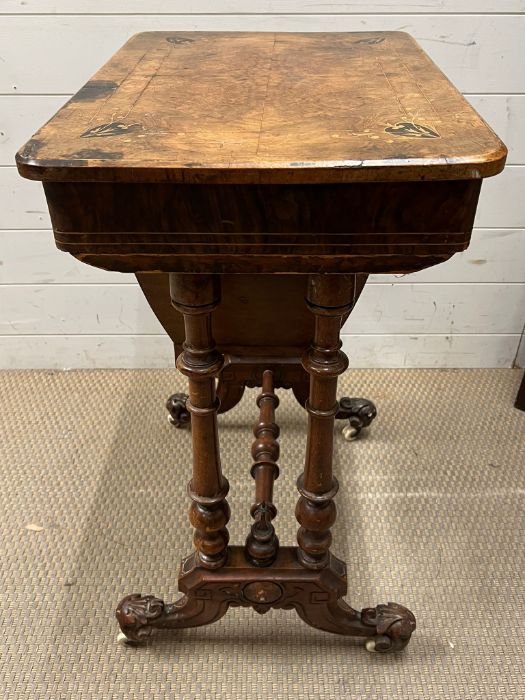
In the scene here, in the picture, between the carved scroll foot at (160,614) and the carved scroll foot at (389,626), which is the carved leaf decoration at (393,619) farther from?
the carved scroll foot at (160,614)

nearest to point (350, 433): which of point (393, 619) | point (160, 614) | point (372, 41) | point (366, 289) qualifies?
point (366, 289)

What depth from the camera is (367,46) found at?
97 centimetres

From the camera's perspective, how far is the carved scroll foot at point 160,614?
985 mm

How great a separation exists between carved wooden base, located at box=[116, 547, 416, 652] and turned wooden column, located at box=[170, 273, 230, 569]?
36mm

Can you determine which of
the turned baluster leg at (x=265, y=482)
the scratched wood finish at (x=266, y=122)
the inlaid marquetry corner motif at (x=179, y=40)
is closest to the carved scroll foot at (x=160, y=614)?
the turned baluster leg at (x=265, y=482)

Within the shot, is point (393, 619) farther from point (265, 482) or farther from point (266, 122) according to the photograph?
point (266, 122)

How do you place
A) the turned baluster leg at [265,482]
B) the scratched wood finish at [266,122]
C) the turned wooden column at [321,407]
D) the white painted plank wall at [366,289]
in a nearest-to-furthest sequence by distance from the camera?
the scratched wood finish at [266,122] < the turned wooden column at [321,407] < the turned baluster leg at [265,482] < the white painted plank wall at [366,289]

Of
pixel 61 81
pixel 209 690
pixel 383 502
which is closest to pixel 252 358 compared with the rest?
pixel 383 502

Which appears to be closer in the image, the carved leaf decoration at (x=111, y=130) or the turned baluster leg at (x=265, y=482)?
the carved leaf decoration at (x=111, y=130)

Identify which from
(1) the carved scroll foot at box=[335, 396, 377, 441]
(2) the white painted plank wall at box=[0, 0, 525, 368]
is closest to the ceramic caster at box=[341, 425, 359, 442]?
(1) the carved scroll foot at box=[335, 396, 377, 441]

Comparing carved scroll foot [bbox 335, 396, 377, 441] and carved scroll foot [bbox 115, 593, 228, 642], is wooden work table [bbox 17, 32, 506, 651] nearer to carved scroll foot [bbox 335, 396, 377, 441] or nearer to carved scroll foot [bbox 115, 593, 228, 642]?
carved scroll foot [bbox 115, 593, 228, 642]

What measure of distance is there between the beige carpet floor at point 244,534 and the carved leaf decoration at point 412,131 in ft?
2.60

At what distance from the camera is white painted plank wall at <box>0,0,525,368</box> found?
1246 millimetres

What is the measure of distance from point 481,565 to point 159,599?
1.88 feet
